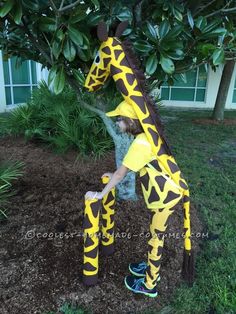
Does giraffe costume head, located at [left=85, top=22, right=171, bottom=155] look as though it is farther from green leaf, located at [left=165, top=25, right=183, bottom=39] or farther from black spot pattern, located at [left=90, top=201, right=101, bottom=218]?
black spot pattern, located at [left=90, top=201, right=101, bottom=218]

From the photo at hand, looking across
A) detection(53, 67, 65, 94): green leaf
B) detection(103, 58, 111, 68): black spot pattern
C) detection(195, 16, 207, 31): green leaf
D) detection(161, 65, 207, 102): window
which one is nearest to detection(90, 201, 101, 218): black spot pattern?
detection(53, 67, 65, 94): green leaf

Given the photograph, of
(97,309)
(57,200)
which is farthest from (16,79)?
(97,309)

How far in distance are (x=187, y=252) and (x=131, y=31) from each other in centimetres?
176

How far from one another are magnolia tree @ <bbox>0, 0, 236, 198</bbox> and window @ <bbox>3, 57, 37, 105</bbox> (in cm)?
703

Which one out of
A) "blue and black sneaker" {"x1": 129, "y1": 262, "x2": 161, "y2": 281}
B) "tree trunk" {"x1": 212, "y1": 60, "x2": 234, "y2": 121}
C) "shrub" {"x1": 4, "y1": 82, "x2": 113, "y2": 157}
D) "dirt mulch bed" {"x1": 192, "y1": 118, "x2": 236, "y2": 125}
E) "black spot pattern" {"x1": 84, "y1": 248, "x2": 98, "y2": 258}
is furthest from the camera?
"dirt mulch bed" {"x1": 192, "y1": 118, "x2": 236, "y2": 125}

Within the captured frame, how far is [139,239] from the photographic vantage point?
2.88 meters


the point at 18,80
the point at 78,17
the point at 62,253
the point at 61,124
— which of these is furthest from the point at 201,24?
the point at 18,80

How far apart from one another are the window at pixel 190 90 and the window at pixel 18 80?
5.98 m

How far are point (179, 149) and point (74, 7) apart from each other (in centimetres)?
443

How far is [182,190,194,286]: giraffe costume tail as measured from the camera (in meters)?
2.19

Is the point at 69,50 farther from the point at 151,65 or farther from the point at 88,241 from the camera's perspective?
the point at 88,241

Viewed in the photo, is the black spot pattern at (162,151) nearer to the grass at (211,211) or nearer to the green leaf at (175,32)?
the green leaf at (175,32)

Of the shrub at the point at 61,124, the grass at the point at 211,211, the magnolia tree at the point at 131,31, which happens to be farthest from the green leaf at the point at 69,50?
the shrub at the point at 61,124

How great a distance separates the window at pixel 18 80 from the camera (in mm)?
9234
